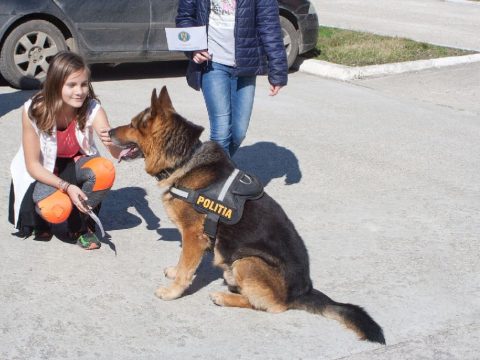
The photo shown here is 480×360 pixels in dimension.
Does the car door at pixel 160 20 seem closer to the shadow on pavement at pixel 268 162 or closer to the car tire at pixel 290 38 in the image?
the car tire at pixel 290 38

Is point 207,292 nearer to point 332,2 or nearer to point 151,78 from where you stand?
point 151,78

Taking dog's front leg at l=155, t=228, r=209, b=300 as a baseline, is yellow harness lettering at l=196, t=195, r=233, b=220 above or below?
above

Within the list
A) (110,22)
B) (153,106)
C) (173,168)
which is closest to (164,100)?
(153,106)

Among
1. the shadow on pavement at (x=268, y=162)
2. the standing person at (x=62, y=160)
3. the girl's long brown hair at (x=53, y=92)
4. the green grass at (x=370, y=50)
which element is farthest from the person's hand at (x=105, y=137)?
the green grass at (x=370, y=50)

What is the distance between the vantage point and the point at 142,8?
9531mm

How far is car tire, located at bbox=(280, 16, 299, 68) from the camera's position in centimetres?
1062

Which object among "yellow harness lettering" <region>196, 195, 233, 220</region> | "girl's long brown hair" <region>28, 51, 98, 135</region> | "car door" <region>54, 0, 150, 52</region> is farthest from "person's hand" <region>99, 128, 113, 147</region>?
"car door" <region>54, 0, 150, 52</region>

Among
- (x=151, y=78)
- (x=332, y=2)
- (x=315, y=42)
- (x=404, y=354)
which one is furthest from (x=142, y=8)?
(x=332, y=2)

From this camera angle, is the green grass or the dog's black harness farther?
the green grass

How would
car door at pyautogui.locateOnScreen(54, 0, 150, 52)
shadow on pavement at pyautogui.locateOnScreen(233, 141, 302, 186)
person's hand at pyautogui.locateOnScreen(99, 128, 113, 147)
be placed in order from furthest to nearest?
car door at pyautogui.locateOnScreen(54, 0, 150, 52)
shadow on pavement at pyautogui.locateOnScreen(233, 141, 302, 186)
person's hand at pyautogui.locateOnScreen(99, 128, 113, 147)

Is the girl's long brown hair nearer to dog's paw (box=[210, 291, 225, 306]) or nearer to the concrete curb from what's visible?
dog's paw (box=[210, 291, 225, 306])

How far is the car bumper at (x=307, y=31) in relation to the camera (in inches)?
424

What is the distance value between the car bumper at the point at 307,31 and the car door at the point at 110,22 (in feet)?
7.74

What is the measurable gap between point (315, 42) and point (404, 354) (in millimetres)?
7654
